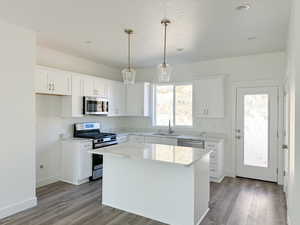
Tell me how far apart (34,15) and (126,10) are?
1.28m

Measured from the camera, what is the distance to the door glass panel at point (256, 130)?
4.61m

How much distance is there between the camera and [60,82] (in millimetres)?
4215

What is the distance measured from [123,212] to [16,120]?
2136 millimetres

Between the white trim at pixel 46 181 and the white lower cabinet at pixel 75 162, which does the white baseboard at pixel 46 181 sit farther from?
the white lower cabinet at pixel 75 162

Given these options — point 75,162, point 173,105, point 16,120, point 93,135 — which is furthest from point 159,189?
point 173,105

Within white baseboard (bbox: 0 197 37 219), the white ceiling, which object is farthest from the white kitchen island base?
the white ceiling

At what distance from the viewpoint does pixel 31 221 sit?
2.86 m

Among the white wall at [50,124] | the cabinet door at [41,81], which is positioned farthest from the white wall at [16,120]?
the white wall at [50,124]

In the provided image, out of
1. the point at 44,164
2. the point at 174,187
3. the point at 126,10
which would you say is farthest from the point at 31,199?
the point at 126,10

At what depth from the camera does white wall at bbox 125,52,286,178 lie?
4.54 meters

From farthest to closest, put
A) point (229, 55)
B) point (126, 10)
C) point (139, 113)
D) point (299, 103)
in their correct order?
point (139, 113) → point (229, 55) → point (126, 10) → point (299, 103)

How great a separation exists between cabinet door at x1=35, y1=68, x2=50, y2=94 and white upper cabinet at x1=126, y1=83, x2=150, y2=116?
253 centimetres

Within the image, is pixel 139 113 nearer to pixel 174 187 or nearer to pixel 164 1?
pixel 174 187

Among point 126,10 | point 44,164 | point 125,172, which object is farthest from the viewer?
point 44,164
